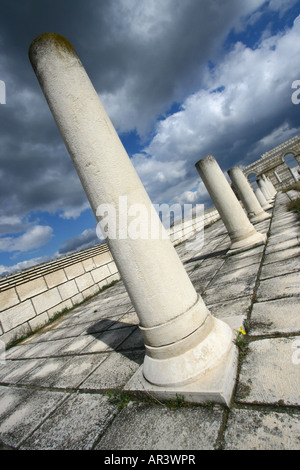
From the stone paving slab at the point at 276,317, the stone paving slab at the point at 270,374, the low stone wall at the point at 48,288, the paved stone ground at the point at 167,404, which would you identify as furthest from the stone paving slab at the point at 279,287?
the low stone wall at the point at 48,288

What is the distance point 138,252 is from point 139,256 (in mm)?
32

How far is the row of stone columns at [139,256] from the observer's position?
5.51 feet

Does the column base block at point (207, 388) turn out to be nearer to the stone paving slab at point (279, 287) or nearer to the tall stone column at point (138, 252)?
the tall stone column at point (138, 252)

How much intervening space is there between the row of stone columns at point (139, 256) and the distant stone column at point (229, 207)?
3718 millimetres

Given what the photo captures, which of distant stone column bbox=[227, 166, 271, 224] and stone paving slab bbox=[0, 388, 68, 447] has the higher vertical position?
distant stone column bbox=[227, 166, 271, 224]

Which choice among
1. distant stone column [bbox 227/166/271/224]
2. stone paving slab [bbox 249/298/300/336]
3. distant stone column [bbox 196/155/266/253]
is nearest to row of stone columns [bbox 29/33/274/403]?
stone paving slab [bbox 249/298/300/336]

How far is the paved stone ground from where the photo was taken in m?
1.23

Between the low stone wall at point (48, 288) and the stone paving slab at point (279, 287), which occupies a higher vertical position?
the low stone wall at point (48, 288)

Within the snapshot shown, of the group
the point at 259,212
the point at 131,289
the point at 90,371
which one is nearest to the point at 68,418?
the point at 90,371

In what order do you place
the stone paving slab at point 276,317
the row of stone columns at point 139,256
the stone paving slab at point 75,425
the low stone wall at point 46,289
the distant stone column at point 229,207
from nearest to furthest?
the stone paving slab at point 75,425 → the row of stone columns at point 139,256 → the stone paving slab at point 276,317 → the distant stone column at point 229,207 → the low stone wall at point 46,289

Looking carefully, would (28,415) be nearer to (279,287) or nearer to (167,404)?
(167,404)

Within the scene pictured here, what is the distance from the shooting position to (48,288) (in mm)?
6273

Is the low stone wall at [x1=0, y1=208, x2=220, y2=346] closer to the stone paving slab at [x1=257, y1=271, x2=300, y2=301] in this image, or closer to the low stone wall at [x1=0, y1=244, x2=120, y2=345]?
the low stone wall at [x1=0, y1=244, x2=120, y2=345]

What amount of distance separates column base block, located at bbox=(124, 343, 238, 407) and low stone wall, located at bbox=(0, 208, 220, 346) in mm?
4907
